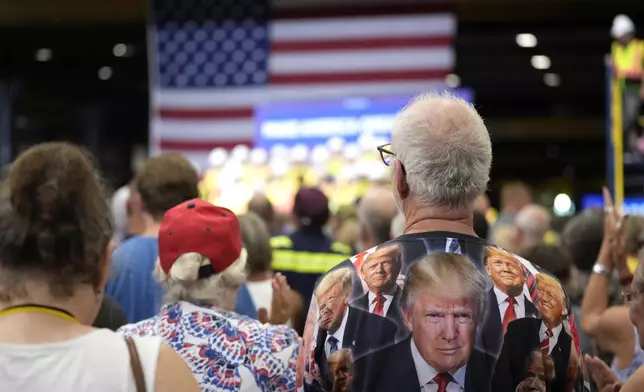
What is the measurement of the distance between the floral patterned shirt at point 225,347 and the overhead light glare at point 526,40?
15.7 metres

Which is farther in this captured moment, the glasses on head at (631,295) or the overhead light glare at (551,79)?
the overhead light glare at (551,79)

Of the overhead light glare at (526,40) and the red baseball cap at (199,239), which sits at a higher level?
the overhead light glare at (526,40)

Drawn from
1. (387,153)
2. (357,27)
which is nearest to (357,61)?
(357,27)

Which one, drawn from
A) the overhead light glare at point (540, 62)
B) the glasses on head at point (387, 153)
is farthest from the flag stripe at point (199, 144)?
the glasses on head at point (387, 153)

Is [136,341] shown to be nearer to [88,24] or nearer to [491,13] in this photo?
[491,13]

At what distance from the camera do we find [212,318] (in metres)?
2.83

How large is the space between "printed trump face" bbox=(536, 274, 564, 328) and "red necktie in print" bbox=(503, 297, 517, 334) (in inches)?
2.8

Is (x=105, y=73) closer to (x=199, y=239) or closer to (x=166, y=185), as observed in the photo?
(x=166, y=185)

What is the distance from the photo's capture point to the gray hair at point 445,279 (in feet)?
7.44

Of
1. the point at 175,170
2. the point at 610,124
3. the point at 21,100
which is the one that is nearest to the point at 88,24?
the point at 21,100

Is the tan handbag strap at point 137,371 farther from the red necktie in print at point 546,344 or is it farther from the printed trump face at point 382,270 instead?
the red necktie in print at point 546,344

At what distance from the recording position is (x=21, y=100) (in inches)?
874

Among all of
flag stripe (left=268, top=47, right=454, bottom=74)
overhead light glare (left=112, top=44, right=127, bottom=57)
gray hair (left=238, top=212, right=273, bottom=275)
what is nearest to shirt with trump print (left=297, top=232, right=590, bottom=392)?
gray hair (left=238, top=212, right=273, bottom=275)

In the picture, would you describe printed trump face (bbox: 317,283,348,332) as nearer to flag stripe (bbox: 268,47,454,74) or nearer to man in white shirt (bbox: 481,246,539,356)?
man in white shirt (bbox: 481,246,539,356)
